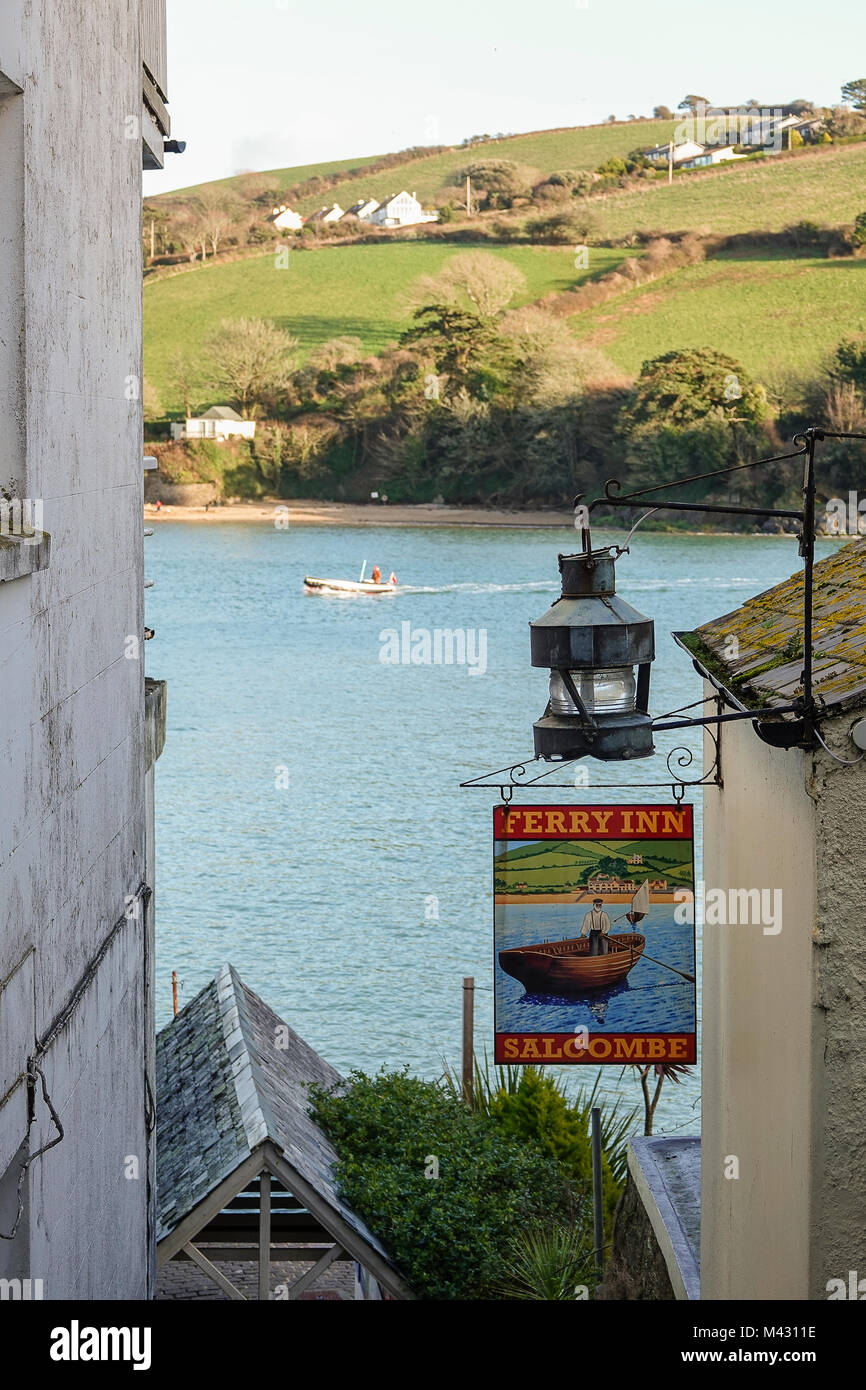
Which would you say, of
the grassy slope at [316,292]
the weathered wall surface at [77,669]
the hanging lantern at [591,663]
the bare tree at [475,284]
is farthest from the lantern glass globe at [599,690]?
the bare tree at [475,284]

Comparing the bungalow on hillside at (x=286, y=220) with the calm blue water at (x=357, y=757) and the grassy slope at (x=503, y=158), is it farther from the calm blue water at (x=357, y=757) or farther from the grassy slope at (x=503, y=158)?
the calm blue water at (x=357, y=757)

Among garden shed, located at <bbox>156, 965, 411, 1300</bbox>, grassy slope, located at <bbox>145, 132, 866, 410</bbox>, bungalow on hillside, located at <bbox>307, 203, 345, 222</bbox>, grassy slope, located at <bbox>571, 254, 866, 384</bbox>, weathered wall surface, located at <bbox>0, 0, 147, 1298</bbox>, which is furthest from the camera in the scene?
bungalow on hillside, located at <bbox>307, 203, 345, 222</bbox>

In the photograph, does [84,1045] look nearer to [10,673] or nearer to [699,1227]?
[10,673]

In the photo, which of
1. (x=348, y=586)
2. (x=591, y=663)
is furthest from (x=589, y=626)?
(x=348, y=586)

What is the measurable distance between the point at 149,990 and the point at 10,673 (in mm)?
4867

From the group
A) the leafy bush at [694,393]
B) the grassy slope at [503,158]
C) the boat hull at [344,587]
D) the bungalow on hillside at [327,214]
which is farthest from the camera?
the grassy slope at [503,158]

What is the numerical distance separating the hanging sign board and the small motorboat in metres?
68.6

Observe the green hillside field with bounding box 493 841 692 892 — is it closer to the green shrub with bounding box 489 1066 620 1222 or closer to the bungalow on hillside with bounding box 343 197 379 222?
the green shrub with bounding box 489 1066 620 1222

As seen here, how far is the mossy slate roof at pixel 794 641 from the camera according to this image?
5.63 m

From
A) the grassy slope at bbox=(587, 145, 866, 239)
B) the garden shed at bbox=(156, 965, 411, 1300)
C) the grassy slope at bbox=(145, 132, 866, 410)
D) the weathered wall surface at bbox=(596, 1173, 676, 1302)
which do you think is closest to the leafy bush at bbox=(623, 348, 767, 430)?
the grassy slope at bbox=(145, 132, 866, 410)

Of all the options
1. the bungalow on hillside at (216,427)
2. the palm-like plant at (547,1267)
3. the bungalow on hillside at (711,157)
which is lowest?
the palm-like plant at (547,1267)

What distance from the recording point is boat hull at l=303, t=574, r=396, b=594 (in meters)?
76.9

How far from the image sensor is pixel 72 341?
6262 mm

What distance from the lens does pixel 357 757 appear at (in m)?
52.0
